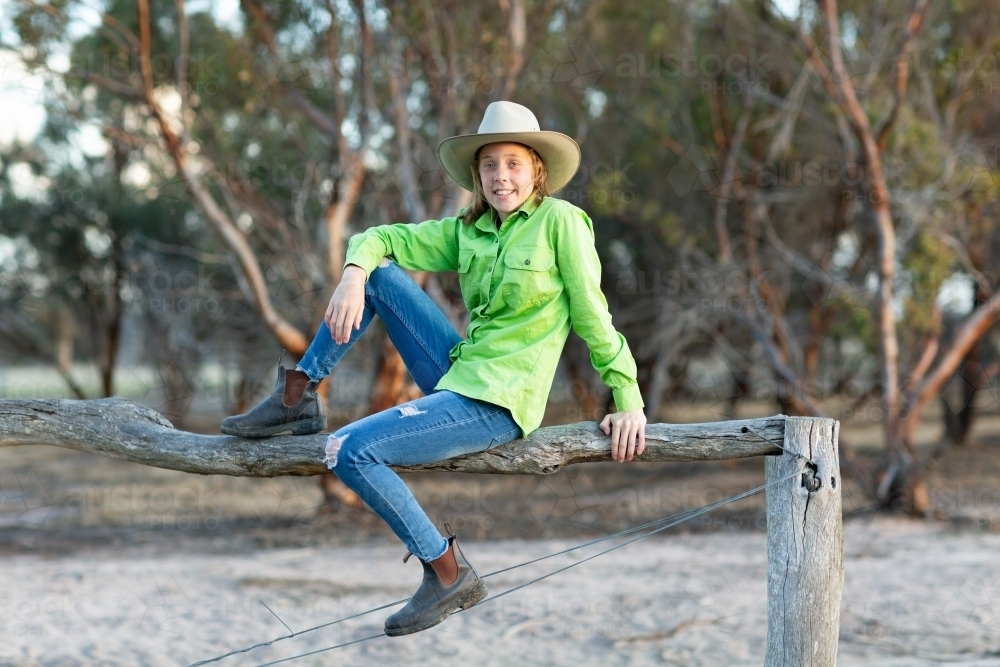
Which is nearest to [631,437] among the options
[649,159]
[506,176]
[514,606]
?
[506,176]

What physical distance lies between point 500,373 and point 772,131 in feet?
24.2

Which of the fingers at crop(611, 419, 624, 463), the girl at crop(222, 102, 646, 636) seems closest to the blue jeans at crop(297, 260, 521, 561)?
the girl at crop(222, 102, 646, 636)

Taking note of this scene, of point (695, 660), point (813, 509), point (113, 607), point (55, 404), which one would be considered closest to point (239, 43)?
point (113, 607)

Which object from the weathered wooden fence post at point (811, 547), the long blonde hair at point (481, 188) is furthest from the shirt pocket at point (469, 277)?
the weathered wooden fence post at point (811, 547)

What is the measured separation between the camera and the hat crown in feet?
9.06

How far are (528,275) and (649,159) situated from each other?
7.46m

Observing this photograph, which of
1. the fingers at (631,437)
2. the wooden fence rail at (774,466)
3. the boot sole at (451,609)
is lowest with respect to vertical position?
the boot sole at (451,609)

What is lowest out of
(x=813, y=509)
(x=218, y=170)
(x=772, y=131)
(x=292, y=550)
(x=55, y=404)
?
(x=292, y=550)

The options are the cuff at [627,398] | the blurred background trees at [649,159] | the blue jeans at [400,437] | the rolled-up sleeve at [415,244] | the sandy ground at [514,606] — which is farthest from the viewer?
the blurred background trees at [649,159]

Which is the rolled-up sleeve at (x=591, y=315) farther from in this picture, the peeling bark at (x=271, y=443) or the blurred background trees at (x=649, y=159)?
the blurred background trees at (x=649, y=159)

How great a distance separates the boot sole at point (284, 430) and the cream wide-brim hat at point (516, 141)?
89 centimetres

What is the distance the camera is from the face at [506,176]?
9.05ft

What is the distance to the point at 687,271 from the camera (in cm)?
877

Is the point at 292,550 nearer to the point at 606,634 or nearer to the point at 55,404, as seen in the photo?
the point at 606,634
